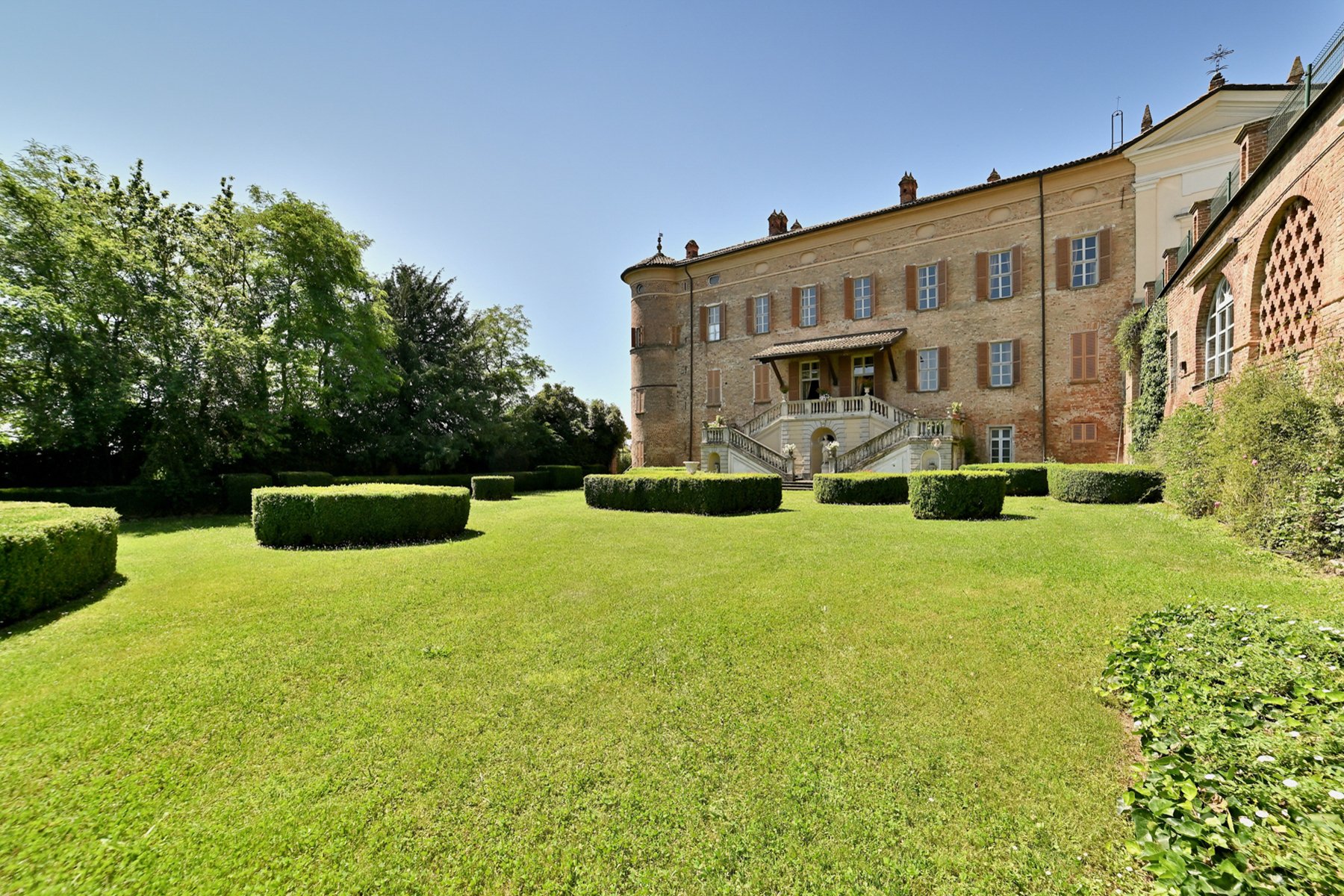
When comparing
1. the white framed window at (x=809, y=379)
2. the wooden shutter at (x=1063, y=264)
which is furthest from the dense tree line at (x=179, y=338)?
the wooden shutter at (x=1063, y=264)

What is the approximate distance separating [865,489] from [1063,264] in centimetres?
1406

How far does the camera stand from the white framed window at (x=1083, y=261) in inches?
758

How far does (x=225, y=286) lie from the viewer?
1830 cm

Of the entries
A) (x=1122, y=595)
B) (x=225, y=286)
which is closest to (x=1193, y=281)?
(x=1122, y=595)

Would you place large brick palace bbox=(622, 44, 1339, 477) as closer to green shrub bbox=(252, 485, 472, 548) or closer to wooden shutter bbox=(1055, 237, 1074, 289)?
wooden shutter bbox=(1055, 237, 1074, 289)

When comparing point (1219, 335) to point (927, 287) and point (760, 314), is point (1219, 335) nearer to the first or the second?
point (927, 287)

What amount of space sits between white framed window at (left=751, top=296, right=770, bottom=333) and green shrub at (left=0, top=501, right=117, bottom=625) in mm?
24468

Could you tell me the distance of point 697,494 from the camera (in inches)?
519

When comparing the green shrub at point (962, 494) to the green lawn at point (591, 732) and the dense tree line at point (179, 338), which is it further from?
the dense tree line at point (179, 338)

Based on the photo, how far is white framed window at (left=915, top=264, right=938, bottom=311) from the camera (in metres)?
22.5

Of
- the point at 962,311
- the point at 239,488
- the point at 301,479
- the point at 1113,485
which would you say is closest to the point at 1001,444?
the point at 962,311

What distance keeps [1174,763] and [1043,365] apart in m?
21.9

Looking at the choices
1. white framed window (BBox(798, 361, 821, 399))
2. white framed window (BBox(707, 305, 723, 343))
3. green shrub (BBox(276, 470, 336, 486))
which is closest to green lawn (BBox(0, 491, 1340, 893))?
green shrub (BBox(276, 470, 336, 486))

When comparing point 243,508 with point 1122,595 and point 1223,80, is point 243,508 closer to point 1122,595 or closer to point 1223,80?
point 1122,595
